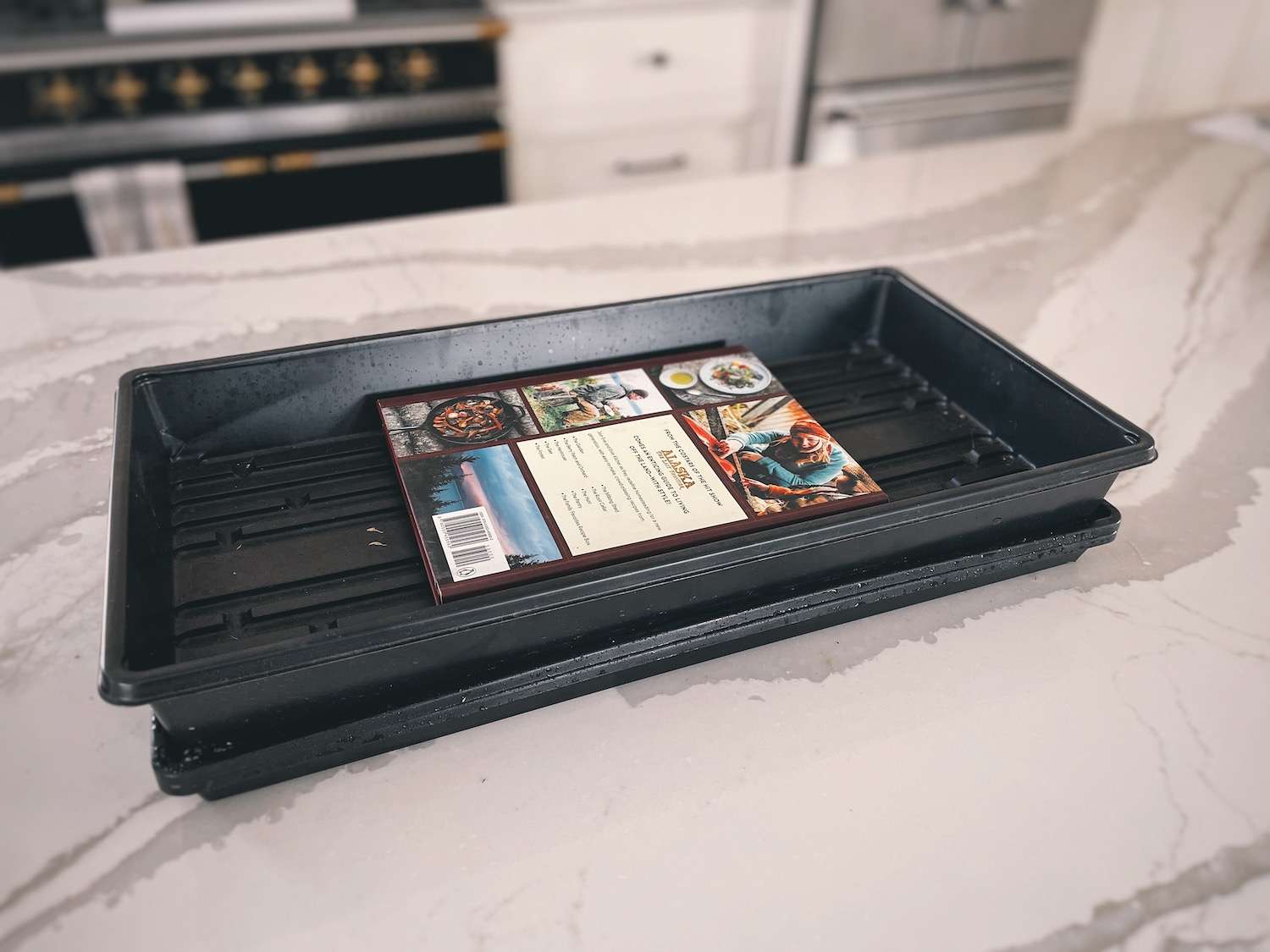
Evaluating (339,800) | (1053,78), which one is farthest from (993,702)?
(1053,78)

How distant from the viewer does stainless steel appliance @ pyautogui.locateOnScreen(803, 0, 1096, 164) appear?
2.21m

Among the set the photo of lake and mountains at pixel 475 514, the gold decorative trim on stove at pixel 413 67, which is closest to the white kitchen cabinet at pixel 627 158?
the gold decorative trim on stove at pixel 413 67

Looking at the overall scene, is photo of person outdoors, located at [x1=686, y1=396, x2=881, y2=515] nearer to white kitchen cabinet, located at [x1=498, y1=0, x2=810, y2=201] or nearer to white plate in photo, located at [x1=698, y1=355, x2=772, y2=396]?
white plate in photo, located at [x1=698, y1=355, x2=772, y2=396]

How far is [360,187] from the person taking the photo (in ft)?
6.39

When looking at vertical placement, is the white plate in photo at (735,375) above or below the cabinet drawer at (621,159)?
above

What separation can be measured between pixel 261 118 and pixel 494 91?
1.61 ft

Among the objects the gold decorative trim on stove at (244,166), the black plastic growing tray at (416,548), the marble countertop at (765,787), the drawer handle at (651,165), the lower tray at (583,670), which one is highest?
the black plastic growing tray at (416,548)

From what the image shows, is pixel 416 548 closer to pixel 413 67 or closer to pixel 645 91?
Answer: pixel 413 67

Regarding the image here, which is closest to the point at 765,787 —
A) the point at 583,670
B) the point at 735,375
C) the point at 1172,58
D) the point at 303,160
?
the point at 583,670

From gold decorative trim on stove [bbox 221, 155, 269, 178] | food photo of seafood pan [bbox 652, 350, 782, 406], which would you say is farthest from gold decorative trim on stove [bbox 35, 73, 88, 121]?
food photo of seafood pan [bbox 652, 350, 782, 406]

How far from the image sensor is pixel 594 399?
2.15 feet

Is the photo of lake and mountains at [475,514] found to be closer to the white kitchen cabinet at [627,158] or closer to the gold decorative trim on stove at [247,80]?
the gold decorative trim on stove at [247,80]

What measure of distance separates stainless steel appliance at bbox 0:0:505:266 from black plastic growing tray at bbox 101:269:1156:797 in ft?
4.69

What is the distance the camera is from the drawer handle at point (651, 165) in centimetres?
229
